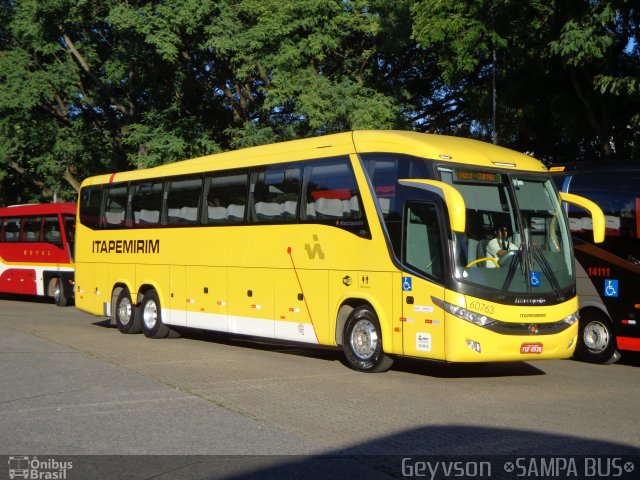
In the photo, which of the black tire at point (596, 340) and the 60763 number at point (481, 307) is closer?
the 60763 number at point (481, 307)

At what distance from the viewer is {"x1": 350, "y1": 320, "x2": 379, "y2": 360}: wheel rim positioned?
1315cm

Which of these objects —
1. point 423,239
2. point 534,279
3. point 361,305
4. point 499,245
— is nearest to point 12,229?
point 361,305

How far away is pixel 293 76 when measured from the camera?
86.7 feet

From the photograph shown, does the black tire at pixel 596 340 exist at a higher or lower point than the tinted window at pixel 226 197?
A: lower

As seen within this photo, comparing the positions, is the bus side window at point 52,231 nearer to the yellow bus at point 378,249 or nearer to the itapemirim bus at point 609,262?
the yellow bus at point 378,249

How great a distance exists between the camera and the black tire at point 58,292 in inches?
1181

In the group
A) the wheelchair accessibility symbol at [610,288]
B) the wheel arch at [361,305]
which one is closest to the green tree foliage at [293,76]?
the wheelchair accessibility symbol at [610,288]

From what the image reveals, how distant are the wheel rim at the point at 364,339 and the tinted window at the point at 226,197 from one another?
3.64 metres

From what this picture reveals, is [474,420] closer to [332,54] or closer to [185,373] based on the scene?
[185,373]

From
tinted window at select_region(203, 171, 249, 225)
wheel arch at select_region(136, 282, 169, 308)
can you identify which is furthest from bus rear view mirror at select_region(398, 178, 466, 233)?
wheel arch at select_region(136, 282, 169, 308)

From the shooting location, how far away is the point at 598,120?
873 inches

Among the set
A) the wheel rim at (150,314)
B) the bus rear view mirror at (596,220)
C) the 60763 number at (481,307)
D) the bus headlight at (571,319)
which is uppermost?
the bus rear view mirror at (596,220)

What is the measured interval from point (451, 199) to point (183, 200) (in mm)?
7775

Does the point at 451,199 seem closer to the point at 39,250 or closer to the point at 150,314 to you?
the point at 150,314
